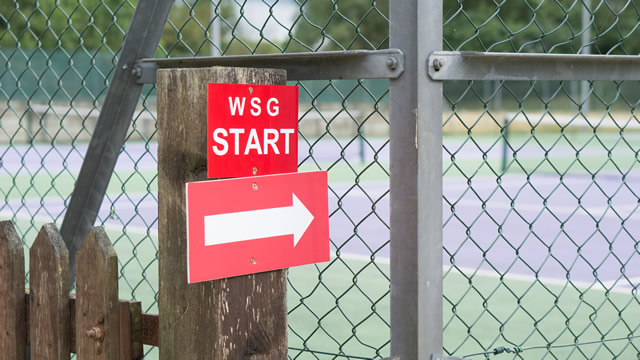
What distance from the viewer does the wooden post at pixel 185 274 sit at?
175cm

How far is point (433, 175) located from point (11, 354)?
50.9 inches

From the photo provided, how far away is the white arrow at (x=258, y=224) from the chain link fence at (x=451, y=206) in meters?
0.58

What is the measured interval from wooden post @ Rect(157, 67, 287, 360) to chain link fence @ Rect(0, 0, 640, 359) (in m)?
0.58

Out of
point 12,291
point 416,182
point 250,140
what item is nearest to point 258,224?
point 250,140

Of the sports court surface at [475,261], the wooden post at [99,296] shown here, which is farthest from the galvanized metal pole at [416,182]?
the wooden post at [99,296]

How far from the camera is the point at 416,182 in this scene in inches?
74.9

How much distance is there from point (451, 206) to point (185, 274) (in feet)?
3.71

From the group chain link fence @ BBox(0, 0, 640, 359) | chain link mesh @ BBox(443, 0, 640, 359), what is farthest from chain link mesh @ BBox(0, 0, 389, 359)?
chain link mesh @ BBox(443, 0, 640, 359)

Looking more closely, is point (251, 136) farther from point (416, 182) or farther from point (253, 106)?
point (416, 182)

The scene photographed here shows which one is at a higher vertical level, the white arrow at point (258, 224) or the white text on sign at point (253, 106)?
the white text on sign at point (253, 106)

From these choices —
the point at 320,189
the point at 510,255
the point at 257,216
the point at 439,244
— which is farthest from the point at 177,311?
the point at 510,255

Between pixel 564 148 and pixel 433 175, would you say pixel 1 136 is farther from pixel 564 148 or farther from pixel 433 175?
pixel 433 175

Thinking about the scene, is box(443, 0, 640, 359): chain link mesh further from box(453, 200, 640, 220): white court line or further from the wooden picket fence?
the wooden picket fence

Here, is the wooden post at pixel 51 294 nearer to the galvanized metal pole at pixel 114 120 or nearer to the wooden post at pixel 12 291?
the wooden post at pixel 12 291
